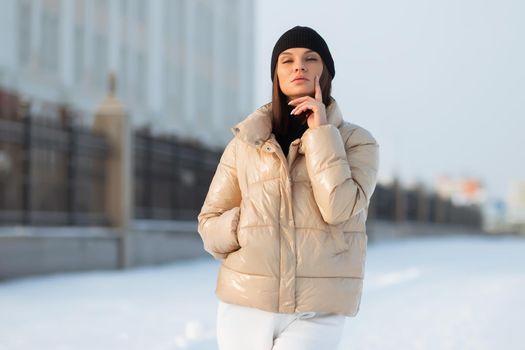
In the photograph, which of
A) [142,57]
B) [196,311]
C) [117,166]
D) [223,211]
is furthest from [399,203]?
[223,211]

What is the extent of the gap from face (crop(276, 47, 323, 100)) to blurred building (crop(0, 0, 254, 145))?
12.9m

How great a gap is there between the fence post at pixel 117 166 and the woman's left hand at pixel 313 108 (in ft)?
41.4

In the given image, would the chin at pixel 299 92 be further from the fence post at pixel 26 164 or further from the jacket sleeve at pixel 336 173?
the fence post at pixel 26 164

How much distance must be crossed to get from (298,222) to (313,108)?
354mm

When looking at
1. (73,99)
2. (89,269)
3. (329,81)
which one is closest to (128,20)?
(73,99)

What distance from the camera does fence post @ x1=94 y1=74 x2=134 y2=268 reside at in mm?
15023

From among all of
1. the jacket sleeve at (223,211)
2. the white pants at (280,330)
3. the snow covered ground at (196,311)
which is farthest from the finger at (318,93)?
the snow covered ground at (196,311)

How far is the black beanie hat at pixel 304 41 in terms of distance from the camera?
2682mm

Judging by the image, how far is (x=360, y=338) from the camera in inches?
281

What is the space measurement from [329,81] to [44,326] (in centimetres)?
593

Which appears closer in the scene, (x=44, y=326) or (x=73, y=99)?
(x=44, y=326)

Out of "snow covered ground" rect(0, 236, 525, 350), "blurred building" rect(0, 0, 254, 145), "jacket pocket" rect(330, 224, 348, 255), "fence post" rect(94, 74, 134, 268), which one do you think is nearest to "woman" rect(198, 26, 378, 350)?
"jacket pocket" rect(330, 224, 348, 255)

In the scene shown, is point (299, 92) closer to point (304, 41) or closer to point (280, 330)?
point (304, 41)

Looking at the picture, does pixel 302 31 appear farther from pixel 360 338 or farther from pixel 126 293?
pixel 126 293
